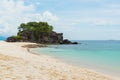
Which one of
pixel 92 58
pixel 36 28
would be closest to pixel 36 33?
pixel 36 28

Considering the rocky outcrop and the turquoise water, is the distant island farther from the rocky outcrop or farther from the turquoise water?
the turquoise water

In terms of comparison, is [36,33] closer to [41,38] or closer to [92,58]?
[41,38]

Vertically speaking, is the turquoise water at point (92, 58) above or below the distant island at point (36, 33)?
below

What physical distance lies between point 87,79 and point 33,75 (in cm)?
335

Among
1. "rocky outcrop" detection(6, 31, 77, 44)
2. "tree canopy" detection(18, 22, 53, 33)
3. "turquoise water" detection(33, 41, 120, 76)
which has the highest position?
"tree canopy" detection(18, 22, 53, 33)

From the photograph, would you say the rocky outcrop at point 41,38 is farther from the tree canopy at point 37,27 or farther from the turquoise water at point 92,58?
the turquoise water at point 92,58

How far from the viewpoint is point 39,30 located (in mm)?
137500

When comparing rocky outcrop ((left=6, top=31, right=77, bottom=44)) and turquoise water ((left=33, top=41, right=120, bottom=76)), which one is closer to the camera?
turquoise water ((left=33, top=41, right=120, bottom=76))

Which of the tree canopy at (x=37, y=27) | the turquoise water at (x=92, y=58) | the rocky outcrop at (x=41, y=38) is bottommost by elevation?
the turquoise water at (x=92, y=58)

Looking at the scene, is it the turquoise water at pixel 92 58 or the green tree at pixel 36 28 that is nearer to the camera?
the turquoise water at pixel 92 58

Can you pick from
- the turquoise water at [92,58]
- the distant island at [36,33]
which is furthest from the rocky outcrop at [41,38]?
the turquoise water at [92,58]

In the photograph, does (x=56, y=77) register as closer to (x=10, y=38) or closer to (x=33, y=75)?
(x=33, y=75)

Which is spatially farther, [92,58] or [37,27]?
[37,27]

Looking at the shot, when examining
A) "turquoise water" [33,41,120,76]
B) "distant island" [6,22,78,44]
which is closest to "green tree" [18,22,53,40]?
"distant island" [6,22,78,44]
